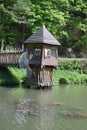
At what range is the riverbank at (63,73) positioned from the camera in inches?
1427

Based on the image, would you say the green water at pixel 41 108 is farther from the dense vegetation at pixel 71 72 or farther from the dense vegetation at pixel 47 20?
the dense vegetation at pixel 47 20

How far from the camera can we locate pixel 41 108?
23.6 metres

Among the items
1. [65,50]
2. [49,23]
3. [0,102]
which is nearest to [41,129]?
[0,102]

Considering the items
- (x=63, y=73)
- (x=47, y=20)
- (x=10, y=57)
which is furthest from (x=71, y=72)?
(x=47, y=20)

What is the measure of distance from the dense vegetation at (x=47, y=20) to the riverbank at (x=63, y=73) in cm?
623

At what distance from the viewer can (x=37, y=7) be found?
47.5 metres

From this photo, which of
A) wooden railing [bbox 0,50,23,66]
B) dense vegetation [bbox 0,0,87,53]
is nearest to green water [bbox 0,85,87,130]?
wooden railing [bbox 0,50,23,66]

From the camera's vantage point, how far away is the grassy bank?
35.6 m

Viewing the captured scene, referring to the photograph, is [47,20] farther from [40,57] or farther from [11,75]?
[40,57]

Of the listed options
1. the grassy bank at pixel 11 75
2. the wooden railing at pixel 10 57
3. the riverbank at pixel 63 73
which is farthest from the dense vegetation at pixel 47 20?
the wooden railing at pixel 10 57

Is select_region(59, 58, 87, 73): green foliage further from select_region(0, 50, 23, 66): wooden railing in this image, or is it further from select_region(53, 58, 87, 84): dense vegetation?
select_region(0, 50, 23, 66): wooden railing

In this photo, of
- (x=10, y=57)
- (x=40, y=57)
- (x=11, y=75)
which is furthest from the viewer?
(x=11, y=75)

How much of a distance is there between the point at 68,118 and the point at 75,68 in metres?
23.8

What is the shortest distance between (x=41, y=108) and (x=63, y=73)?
59.0 ft
